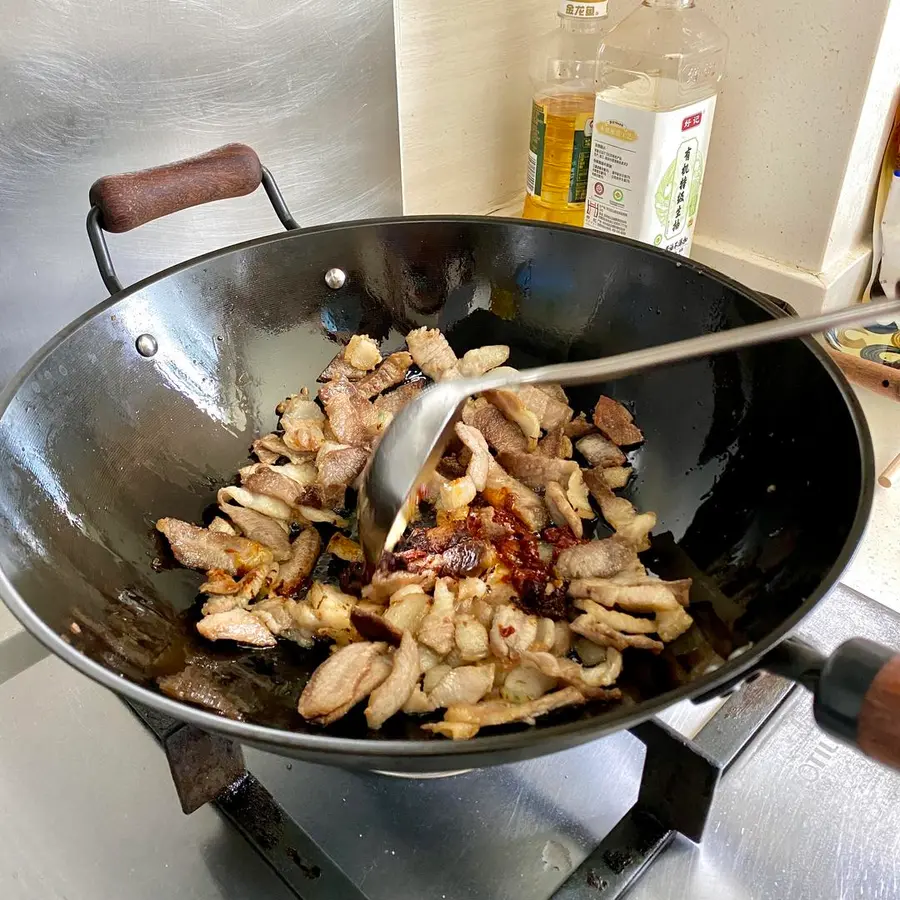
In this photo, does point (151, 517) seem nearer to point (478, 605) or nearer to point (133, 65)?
point (478, 605)

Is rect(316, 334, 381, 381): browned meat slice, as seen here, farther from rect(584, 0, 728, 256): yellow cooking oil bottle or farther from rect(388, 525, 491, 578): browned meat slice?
→ rect(584, 0, 728, 256): yellow cooking oil bottle

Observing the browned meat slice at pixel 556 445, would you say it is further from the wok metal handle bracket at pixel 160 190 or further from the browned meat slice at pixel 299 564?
the wok metal handle bracket at pixel 160 190

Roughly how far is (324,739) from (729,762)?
0.38 m

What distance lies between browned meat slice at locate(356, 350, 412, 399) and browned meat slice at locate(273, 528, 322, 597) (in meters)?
0.20

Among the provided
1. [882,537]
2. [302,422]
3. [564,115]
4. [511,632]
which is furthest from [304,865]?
[564,115]

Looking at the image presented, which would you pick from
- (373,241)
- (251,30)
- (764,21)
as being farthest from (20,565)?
(764,21)

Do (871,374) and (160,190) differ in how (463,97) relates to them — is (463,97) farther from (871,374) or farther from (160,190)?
(871,374)

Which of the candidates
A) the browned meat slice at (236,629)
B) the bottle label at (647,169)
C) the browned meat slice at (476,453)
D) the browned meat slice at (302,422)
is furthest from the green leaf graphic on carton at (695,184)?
the browned meat slice at (236,629)

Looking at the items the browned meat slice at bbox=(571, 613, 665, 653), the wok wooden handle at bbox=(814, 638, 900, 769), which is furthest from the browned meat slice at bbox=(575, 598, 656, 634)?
the wok wooden handle at bbox=(814, 638, 900, 769)

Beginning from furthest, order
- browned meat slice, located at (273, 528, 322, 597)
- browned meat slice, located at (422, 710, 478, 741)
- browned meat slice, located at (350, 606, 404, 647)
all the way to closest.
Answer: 1. browned meat slice, located at (273, 528, 322, 597)
2. browned meat slice, located at (350, 606, 404, 647)
3. browned meat slice, located at (422, 710, 478, 741)

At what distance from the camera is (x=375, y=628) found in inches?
26.7

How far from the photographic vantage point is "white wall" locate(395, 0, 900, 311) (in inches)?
38.9

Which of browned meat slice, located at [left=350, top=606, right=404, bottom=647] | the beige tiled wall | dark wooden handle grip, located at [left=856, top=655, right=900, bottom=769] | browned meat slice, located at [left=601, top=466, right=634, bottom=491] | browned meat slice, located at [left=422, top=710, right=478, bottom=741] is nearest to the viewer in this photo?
dark wooden handle grip, located at [left=856, top=655, right=900, bottom=769]

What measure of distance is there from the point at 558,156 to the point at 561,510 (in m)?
0.56
